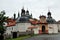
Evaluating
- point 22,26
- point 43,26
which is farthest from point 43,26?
point 22,26

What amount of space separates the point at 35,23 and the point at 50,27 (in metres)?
6.41

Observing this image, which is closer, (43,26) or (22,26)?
(22,26)

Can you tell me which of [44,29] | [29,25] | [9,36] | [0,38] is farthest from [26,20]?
[0,38]

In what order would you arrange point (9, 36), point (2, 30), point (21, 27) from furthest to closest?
1. point (21, 27)
2. point (9, 36)
3. point (2, 30)

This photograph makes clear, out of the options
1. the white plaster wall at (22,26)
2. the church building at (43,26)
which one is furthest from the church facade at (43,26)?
the white plaster wall at (22,26)

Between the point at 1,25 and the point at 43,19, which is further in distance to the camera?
the point at 43,19

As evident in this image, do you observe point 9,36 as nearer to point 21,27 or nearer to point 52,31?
point 21,27

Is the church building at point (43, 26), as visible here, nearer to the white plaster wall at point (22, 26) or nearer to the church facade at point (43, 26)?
the church facade at point (43, 26)

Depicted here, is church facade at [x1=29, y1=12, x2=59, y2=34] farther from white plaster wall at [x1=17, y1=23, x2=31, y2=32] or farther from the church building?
white plaster wall at [x1=17, y1=23, x2=31, y2=32]

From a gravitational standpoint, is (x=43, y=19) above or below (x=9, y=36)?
above

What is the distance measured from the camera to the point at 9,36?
146 feet

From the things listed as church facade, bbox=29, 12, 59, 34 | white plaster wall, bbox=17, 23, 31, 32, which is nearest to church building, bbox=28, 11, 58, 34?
church facade, bbox=29, 12, 59, 34

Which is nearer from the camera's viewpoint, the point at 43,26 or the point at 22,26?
the point at 22,26

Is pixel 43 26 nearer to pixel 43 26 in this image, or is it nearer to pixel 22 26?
pixel 43 26
